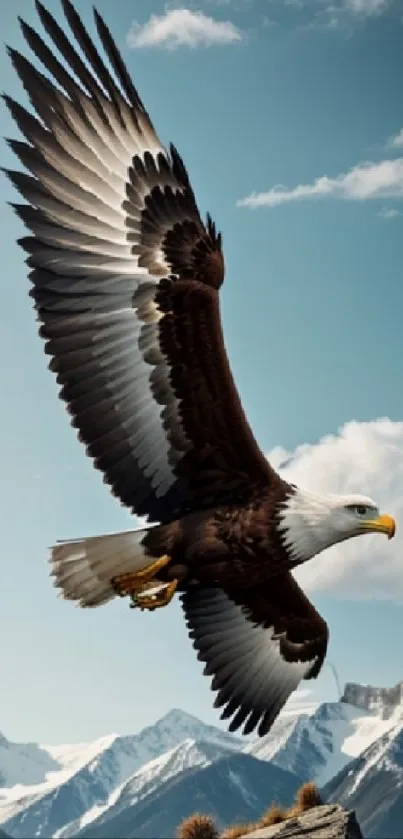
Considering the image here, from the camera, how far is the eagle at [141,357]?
11.2 meters

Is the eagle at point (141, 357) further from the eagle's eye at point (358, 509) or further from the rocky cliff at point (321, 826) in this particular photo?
the rocky cliff at point (321, 826)

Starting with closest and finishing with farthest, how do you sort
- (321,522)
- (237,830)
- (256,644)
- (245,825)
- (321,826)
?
(321,522) < (256,644) < (321,826) < (237,830) < (245,825)

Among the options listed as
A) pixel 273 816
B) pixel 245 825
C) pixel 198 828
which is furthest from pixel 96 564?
pixel 198 828

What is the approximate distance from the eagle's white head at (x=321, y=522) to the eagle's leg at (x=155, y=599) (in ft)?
3.74

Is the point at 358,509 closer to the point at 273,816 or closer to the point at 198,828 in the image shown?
the point at 273,816

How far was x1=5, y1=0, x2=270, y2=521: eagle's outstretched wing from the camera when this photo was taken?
36.8 feet

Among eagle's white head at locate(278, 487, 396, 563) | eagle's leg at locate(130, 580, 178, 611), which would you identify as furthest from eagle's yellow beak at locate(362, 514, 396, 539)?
eagle's leg at locate(130, 580, 178, 611)

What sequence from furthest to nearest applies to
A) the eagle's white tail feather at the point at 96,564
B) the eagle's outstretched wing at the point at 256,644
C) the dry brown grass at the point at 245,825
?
the dry brown grass at the point at 245,825
the eagle's outstretched wing at the point at 256,644
the eagle's white tail feather at the point at 96,564

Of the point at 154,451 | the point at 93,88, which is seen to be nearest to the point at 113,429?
A: the point at 154,451

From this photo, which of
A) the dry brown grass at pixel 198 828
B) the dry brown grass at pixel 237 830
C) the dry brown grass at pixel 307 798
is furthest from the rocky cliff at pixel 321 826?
the dry brown grass at pixel 198 828

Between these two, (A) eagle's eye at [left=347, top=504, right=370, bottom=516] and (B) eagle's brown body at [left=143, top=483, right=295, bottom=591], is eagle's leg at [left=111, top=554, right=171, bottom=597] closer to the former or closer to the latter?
(B) eagle's brown body at [left=143, top=483, right=295, bottom=591]

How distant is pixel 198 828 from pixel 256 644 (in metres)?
8.23

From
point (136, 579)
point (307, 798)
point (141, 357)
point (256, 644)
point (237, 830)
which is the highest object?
point (141, 357)

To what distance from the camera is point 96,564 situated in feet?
39.2
